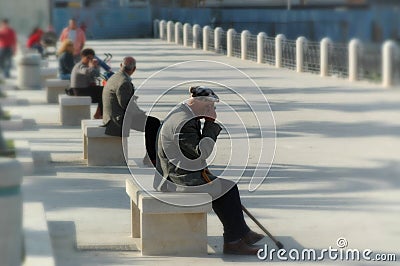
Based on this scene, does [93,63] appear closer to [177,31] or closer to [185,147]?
[185,147]

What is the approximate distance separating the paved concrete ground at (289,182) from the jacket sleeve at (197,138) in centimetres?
78

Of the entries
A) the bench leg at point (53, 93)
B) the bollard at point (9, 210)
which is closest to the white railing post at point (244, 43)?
the bench leg at point (53, 93)

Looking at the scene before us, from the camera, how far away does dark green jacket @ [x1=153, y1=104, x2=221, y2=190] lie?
787 cm

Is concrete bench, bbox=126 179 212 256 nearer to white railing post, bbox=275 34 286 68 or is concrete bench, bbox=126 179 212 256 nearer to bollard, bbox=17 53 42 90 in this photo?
bollard, bbox=17 53 42 90

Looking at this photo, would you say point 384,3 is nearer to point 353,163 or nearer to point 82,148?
point 353,163

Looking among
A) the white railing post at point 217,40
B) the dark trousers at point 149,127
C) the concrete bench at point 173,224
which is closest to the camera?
the concrete bench at point 173,224

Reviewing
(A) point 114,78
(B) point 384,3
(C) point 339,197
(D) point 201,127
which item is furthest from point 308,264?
(A) point 114,78

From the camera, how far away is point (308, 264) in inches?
300

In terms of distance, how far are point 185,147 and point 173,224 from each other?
Answer: 580 millimetres

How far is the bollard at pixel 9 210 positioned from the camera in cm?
582

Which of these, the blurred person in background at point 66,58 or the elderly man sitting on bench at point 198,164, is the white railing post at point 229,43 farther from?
the elderly man sitting on bench at point 198,164

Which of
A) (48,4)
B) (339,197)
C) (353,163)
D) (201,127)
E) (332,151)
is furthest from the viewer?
(332,151)

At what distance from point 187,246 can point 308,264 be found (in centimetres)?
93

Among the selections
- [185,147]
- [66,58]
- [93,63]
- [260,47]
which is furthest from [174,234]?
[260,47]
